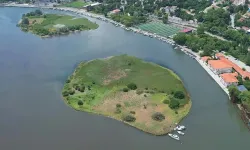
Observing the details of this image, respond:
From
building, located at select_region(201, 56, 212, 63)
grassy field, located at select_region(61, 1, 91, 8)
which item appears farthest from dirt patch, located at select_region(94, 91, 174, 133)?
grassy field, located at select_region(61, 1, 91, 8)

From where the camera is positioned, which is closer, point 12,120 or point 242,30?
point 12,120

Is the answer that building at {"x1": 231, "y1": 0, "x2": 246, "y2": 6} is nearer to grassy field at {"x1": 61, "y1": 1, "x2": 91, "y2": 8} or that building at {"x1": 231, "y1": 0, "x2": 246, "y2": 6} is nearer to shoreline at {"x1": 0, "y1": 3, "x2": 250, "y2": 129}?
shoreline at {"x1": 0, "y1": 3, "x2": 250, "y2": 129}

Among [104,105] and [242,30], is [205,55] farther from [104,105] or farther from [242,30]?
[104,105]

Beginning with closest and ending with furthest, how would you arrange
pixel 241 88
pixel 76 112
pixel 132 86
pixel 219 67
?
pixel 76 112 → pixel 241 88 → pixel 132 86 → pixel 219 67

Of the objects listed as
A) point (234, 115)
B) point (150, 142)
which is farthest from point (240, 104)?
point (150, 142)

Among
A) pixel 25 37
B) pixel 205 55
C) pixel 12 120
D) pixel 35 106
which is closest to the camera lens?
pixel 12 120

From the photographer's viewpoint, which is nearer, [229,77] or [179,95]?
[179,95]

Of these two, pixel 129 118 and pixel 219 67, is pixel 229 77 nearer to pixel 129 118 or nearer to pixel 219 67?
pixel 219 67

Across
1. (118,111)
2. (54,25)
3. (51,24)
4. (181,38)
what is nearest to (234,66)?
(181,38)
